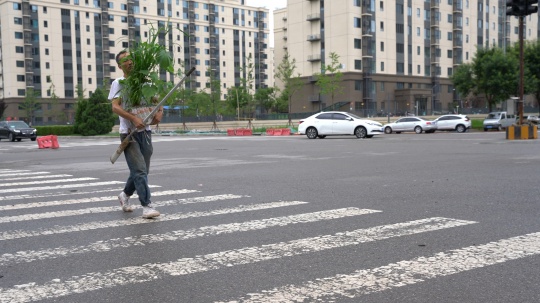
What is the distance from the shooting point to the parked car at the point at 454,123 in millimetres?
43188

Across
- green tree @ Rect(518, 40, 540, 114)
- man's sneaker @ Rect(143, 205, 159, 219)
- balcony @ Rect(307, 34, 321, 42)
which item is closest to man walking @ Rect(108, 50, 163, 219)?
man's sneaker @ Rect(143, 205, 159, 219)

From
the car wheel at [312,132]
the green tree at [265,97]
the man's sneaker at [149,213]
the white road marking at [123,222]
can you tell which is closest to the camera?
the white road marking at [123,222]

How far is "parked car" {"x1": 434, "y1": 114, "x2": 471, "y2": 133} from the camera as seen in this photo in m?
43.2

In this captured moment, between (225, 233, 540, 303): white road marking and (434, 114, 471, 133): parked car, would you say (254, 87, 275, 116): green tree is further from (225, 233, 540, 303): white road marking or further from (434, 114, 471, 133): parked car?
(225, 233, 540, 303): white road marking

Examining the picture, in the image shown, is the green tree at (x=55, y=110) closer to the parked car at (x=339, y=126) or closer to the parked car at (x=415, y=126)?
the parked car at (x=415, y=126)

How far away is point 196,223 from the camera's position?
21.9ft

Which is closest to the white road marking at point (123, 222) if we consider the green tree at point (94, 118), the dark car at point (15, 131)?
the dark car at point (15, 131)

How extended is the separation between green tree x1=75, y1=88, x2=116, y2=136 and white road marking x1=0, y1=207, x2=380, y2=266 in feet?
150

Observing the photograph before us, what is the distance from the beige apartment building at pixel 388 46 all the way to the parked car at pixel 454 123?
25.9 meters

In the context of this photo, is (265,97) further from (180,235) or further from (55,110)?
(180,235)

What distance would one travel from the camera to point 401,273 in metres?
4.46

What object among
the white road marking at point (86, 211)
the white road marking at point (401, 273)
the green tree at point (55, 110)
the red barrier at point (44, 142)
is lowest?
the white road marking at point (401, 273)

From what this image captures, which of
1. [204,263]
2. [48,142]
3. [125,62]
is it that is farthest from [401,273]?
[48,142]

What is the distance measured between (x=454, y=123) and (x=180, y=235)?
40.4m
